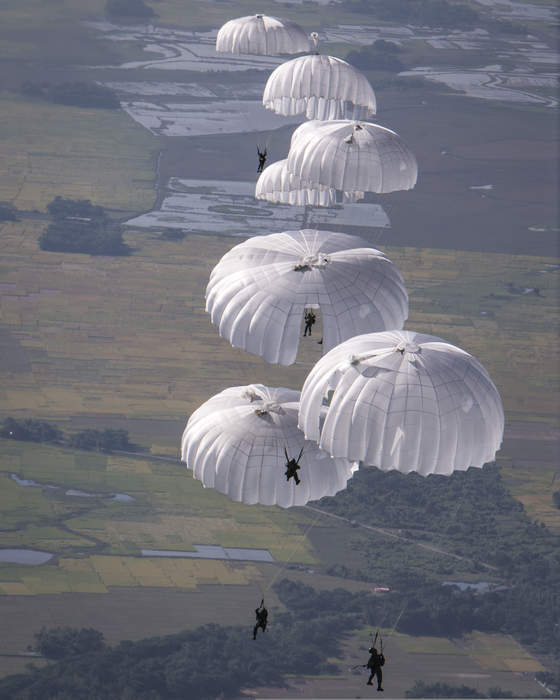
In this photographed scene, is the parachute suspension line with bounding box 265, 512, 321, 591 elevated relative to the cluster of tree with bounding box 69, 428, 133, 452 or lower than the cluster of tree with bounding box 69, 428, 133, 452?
lower

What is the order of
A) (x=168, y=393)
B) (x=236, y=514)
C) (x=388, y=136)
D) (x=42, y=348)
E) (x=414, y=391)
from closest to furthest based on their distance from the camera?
1. (x=414, y=391)
2. (x=388, y=136)
3. (x=236, y=514)
4. (x=168, y=393)
5. (x=42, y=348)

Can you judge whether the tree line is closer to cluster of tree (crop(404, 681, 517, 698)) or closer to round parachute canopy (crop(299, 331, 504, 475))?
cluster of tree (crop(404, 681, 517, 698))

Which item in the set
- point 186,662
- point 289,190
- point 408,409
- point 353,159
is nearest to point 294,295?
point 408,409

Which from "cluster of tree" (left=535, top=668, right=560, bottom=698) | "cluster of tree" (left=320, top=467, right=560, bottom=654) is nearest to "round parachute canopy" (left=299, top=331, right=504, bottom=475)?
"cluster of tree" (left=535, top=668, right=560, bottom=698)

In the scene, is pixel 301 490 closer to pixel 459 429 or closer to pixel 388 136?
pixel 459 429

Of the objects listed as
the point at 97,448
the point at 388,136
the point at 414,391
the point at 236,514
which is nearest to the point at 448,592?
the point at 236,514

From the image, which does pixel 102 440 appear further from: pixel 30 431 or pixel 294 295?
pixel 294 295
